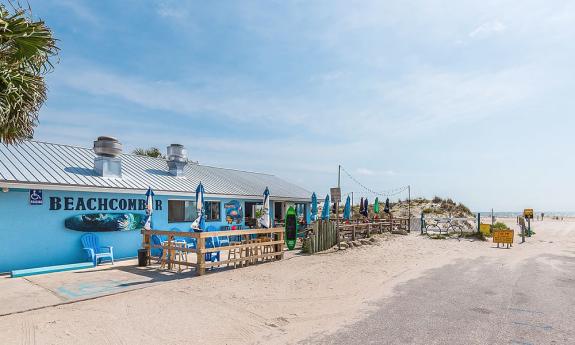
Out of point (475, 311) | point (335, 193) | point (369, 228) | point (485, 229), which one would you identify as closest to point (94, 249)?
point (335, 193)

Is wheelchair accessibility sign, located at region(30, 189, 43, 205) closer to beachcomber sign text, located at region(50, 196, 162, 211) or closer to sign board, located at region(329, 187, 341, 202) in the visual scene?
beachcomber sign text, located at region(50, 196, 162, 211)

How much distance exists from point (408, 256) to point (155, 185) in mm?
10547

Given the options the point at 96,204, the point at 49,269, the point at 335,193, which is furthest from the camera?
the point at 335,193

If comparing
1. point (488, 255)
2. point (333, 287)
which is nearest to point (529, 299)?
point (333, 287)

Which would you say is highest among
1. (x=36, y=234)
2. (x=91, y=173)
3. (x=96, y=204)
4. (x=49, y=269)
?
(x=91, y=173)

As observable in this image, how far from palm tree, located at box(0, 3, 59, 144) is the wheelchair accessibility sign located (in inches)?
215

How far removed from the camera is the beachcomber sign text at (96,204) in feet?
38.6

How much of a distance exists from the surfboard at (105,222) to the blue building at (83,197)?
0.04m

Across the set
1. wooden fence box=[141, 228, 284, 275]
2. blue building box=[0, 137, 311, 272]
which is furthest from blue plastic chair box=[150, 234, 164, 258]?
blue building box=[0, 137, 311, 272]

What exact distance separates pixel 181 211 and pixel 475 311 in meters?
12.4

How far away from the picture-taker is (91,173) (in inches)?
524

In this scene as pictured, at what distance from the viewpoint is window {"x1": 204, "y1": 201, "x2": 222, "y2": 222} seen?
689 inches

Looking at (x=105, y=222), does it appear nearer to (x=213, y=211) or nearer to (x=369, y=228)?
(x=213, y=211)

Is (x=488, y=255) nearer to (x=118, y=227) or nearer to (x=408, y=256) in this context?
(x=408, y=256)
